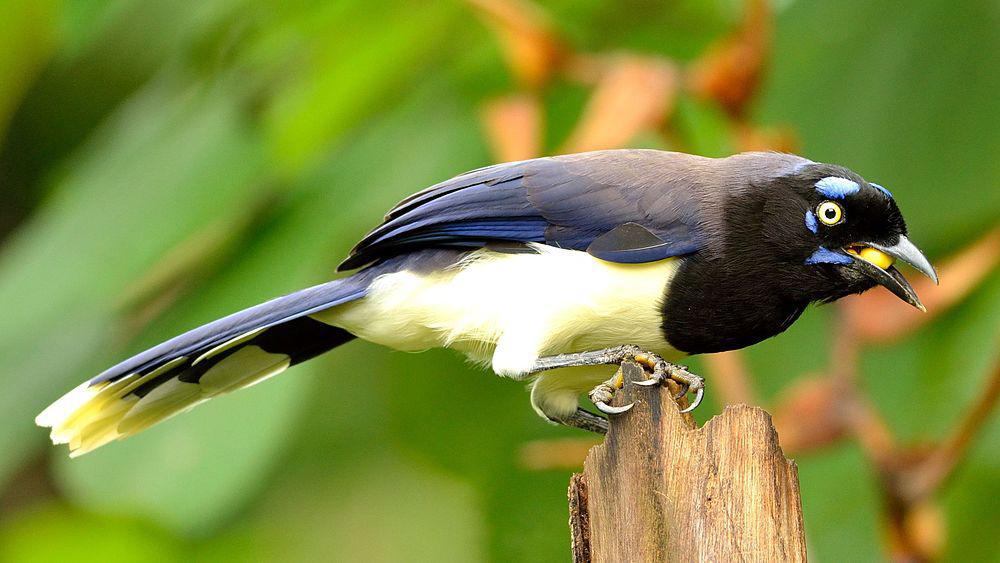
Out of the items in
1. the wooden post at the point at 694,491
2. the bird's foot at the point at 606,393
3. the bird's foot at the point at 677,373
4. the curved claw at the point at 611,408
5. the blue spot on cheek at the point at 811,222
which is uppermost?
the blue spot on cheek at the point at 811,222

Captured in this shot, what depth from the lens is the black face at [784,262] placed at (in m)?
2.99

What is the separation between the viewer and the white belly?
10.00 feet

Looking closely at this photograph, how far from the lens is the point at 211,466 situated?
410 centimetres

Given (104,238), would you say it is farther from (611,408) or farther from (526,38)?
(611,408)

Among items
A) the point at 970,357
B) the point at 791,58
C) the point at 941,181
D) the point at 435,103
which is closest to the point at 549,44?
the point at 435,103

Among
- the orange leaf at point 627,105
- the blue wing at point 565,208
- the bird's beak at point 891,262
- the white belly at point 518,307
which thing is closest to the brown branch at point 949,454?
the bird's beak at point 891,262

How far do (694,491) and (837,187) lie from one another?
37.3 inches

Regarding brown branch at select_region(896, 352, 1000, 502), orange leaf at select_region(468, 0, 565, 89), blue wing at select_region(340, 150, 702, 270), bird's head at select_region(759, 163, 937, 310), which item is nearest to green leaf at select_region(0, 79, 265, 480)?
orange leaf at select_region(468, 0, 565, 89)

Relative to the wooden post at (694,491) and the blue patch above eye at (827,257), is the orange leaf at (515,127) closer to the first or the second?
the blue patch above eye at (827,257)

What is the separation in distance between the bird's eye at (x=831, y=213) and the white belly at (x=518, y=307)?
0.36 metres

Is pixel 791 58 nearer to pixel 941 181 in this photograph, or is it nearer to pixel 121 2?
pixel 941 181

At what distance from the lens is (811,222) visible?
3039 millimetres

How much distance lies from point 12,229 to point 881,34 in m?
3.65

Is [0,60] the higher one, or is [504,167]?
[0,60]
